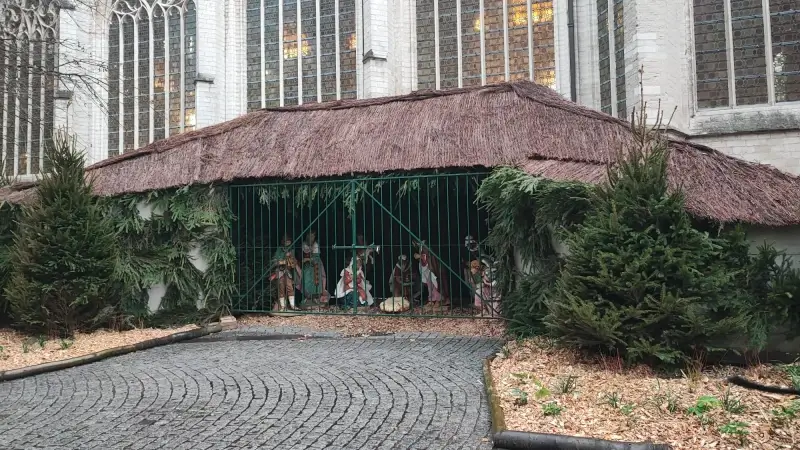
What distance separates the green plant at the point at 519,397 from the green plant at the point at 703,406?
1.24 meters

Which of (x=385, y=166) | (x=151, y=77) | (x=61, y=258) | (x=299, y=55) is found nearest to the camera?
(x=61, y=258)

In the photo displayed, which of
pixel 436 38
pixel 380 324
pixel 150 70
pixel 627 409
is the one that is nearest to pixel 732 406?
pixel 627 409

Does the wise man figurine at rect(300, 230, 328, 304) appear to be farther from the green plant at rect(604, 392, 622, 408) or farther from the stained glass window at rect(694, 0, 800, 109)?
the stained glass window at rect(694, 0, 800, 109)

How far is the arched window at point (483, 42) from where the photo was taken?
1784 cm

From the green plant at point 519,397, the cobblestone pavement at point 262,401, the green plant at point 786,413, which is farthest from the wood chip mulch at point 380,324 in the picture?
the green plant at point 786,413

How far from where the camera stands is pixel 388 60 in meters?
18.3

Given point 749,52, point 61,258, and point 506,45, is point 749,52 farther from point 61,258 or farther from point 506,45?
point 61,258

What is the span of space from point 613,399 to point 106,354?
22.0 ft

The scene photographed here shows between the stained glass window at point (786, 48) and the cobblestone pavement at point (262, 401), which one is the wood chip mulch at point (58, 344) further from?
the stained glass window at point (786, 48)

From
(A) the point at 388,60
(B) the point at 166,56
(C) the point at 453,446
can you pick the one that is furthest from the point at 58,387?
(B) the point at 166,56

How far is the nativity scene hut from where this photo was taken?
8.55 meters

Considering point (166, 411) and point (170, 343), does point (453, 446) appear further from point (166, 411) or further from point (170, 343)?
point (170, 343)

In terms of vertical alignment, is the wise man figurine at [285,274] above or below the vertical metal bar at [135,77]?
below

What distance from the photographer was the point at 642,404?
4.61 meters
